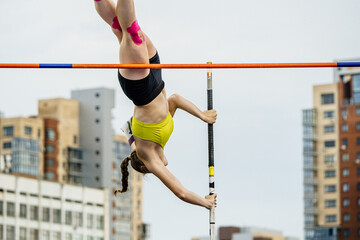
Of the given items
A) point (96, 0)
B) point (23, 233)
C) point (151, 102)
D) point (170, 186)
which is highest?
point (23, 233)

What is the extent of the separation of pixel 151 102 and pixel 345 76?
4130 inches

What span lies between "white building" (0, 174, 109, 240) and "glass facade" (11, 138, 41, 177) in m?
5.93

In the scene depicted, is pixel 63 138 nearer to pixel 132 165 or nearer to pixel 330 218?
pixel 330 218

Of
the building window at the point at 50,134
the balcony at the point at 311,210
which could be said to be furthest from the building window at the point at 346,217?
the building window at the point at 50,134

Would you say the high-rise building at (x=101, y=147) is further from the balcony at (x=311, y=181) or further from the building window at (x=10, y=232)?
the building window at (x=10, y=232)

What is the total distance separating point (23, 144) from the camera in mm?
108188

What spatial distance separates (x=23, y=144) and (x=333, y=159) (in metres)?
31.0

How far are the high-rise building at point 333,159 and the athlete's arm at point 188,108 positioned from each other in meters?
98.9

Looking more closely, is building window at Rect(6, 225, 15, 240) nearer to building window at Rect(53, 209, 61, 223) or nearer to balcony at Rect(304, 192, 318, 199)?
building window at Rect(53, 209, 61, 223)

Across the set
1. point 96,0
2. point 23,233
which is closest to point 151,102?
point 96,0

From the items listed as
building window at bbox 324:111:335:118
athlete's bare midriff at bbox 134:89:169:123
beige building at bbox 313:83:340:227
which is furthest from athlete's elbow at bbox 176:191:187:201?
building window at bbox 324:111:335:118

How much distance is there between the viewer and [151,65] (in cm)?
1355

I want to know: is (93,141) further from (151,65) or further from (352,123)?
(151,65)

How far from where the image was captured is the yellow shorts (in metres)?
14.1
